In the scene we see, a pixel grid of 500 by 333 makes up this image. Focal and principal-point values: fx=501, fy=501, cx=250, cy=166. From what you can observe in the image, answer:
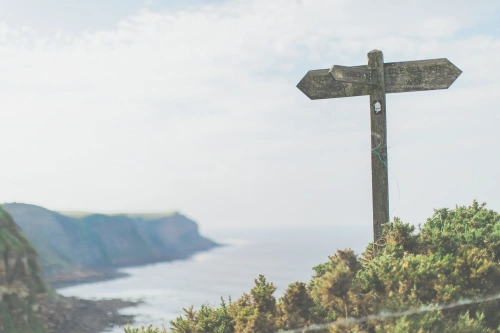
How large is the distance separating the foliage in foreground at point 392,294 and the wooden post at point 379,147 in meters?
1.17

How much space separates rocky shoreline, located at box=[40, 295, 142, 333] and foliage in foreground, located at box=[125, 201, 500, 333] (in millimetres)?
155247

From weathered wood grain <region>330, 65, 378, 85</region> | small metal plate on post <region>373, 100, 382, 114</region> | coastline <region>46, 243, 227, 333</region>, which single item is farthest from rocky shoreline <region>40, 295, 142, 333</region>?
weathered wood grain <region>330, 65, 378, 85</region>

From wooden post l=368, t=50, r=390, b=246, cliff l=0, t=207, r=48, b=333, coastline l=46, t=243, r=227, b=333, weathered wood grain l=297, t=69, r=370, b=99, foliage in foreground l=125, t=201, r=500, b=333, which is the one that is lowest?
coastline l=46, t=243, r=227, b=333

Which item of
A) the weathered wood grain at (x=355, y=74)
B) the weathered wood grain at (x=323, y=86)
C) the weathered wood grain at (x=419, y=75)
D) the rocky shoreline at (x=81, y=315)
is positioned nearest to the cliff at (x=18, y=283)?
the rocky shoreline at (x=81, y=315)

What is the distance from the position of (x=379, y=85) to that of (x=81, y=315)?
606 feet

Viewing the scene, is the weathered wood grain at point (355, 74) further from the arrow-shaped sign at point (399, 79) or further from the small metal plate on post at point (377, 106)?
the small metal plate on post at point (377, 106)

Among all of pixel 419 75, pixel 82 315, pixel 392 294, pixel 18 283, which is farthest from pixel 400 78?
pixel 82 315

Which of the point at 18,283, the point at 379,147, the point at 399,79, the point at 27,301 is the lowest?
the point at 27,301

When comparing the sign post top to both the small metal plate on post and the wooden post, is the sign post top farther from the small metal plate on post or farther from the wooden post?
the small metal plate on post

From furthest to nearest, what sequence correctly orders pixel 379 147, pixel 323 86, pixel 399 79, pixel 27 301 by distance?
pixel 27 301 < pixel 323 86 < pixel 399 79 < pixel 379 147

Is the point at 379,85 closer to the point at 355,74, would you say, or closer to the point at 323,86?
the point at 355,74

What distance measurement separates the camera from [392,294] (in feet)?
19.2

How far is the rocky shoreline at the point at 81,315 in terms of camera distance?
160375mm

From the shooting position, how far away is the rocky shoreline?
160375mm
